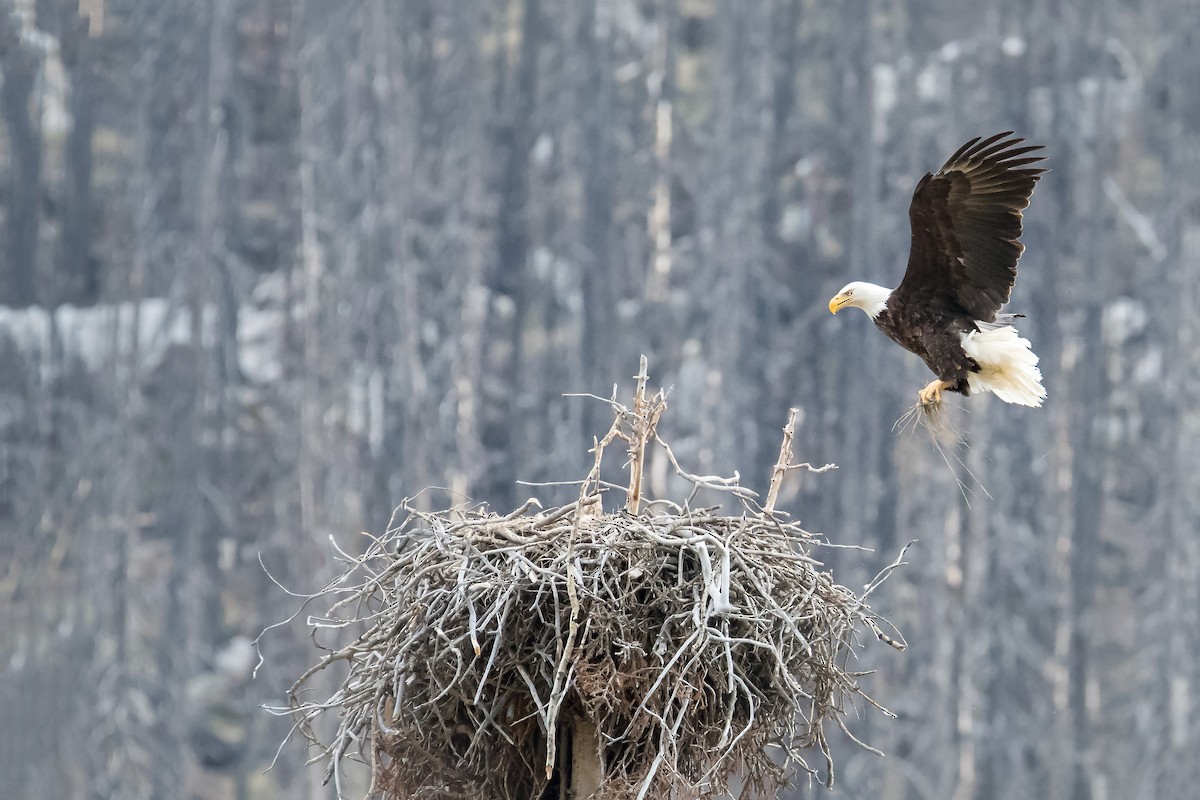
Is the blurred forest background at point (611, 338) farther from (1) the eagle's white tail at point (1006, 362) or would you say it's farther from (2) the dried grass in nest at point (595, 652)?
(2) the dried grass in nest at point (595, 652)

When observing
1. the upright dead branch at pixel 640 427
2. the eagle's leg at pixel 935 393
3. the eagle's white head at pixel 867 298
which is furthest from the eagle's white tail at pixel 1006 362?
the upright dead branch at pixel 640 427

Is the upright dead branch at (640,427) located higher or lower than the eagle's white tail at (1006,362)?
lower

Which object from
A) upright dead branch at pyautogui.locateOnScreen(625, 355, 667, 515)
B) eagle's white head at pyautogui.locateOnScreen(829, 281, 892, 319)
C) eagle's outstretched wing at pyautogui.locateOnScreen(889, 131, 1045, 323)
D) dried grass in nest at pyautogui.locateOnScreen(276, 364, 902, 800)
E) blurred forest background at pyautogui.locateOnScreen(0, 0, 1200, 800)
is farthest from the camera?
blurred forest background at pyautogui.locateOnScreen(0, 0, 1200, 800)

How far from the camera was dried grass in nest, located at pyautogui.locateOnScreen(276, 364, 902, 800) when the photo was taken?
10.1 feet

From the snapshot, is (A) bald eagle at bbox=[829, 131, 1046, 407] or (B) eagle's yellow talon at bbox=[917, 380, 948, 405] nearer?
(A) bald eagle at bbox=[829, 131, 1046, 407]

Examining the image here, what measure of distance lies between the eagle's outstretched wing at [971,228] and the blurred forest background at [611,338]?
468 cm

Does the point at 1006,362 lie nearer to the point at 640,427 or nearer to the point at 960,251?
the point at 960,251

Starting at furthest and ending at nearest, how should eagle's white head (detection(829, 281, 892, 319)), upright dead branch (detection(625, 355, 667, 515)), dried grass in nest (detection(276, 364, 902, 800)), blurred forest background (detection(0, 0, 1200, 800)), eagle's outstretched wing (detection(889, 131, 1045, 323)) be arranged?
blurred forest background (detection(0, 0, 1200, 800)), eagle's white head (detection(829, 281, 892, 319)), eagle's outstretched wing (detection(889, 131, 1045, 323)), upright dead branch (detection(625, 355, 667, 515)), dried grass in nest (detection(276, 364, 902, 800))

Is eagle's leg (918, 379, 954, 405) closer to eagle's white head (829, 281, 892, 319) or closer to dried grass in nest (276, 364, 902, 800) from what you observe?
eagle's white head (829, 281, 892, 319)

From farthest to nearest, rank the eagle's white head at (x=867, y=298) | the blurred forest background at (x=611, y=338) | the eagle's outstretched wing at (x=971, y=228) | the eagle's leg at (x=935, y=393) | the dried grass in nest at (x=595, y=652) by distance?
the blurred forest background at (x=611, y=338) → the eagle's white head at (x=867, y=298) → the eagle's leg at (x=935, y=393) → the eagle's outstretched wing at (x=971, y=228) → the dried grass in nest at (x=595, y=652)

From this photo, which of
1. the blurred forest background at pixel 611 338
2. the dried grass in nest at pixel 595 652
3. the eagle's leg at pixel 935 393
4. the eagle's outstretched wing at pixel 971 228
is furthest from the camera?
the blurred forest background at pixel 611 338

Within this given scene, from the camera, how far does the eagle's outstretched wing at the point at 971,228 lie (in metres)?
3.88

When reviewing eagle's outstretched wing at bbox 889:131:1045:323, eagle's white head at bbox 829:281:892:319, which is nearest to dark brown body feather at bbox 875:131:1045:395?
eagle's outstretched wing at bbox 889:131:1045:323

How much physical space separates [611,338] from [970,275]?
197 inches
